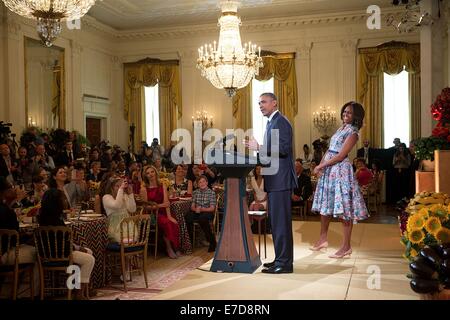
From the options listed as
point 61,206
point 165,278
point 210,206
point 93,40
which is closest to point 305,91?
point 93,40

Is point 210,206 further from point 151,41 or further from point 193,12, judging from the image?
point 151,41

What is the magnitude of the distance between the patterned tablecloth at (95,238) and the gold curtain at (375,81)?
9721 millimetres

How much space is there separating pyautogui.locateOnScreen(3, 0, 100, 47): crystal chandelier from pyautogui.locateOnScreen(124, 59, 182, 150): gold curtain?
9.21 meters

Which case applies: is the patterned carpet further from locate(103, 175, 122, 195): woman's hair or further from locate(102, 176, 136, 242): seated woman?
locate(103, 175, 122, 195): woman's hair

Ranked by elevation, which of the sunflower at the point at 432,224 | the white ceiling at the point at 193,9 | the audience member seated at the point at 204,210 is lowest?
the audience member seated at the point at 204,210

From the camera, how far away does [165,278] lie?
19.7 ft

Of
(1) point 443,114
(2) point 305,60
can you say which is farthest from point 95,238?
(2) point 305,60

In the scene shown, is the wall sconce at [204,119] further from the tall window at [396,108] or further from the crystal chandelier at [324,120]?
the tall window at [396,108]

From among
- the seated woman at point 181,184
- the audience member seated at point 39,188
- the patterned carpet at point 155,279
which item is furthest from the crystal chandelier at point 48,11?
the seated woman at point 181,184

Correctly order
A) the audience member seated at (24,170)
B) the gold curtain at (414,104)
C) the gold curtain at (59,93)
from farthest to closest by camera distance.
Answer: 1. the gold curtain at (414,104)
2. the gold curtain at (59,93)
3. the audience member seated at (24,170)

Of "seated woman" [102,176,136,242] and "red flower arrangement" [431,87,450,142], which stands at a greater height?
"red flower arrangement" [431,87,450,142]

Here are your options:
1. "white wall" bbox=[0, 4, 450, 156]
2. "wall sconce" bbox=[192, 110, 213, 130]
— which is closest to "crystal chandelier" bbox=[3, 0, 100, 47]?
"white wall" bbox=[0, 4, 450, 156]

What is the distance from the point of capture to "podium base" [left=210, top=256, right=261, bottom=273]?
4.68 m

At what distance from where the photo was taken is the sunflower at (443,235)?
3820mm
